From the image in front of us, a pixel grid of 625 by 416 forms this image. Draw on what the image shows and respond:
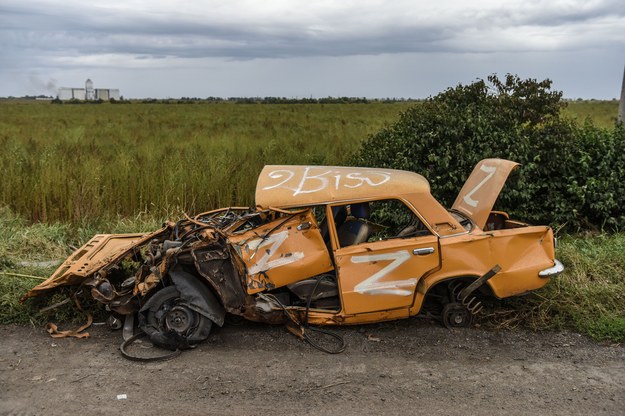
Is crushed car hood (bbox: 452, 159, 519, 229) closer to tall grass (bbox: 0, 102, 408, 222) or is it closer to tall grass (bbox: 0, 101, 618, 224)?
tall grass (bbox: 0, 101, 618, 224)

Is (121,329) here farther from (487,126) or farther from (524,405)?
(487,126)

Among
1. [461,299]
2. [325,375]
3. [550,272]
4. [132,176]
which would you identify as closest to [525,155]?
[550,272]

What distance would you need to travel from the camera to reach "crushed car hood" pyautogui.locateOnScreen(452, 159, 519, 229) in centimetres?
603

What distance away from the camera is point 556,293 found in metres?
6.48

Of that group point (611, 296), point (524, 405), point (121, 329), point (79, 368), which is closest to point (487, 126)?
point (611, 296)

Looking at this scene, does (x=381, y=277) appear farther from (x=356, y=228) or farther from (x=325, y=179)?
(x=325, y=179)

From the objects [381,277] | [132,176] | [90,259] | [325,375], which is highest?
[132,176]

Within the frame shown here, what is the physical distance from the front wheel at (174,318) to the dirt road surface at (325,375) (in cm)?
15

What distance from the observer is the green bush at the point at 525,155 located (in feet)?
28.3

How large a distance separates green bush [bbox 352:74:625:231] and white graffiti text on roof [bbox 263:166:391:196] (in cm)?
279

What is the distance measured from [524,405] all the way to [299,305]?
226 centimetres

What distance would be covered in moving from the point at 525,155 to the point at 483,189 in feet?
8.95

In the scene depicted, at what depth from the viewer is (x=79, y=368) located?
5.20 m

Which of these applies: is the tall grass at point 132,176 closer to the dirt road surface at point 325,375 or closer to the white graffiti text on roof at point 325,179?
the dirt road surface at point 325,375
